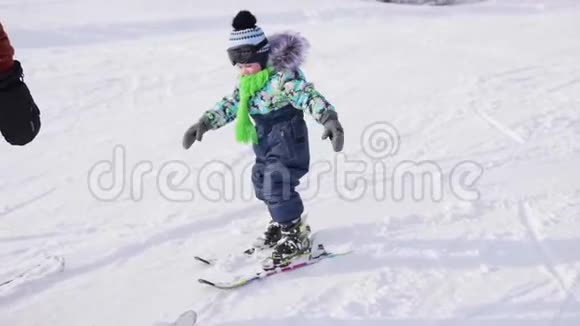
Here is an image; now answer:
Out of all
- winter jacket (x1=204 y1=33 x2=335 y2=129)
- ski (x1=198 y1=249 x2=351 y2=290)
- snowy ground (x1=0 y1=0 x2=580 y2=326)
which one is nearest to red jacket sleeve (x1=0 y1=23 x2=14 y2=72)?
winter jacket (x1=204 y1=33 x2=335 y2=129)

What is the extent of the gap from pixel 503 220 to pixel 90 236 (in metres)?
2.89

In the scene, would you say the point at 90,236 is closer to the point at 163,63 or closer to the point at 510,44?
the point at 163,63

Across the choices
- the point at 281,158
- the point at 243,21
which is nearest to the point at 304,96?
the point at 281,158

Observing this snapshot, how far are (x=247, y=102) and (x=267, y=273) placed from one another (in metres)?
1.04

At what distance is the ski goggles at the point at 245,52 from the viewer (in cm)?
329

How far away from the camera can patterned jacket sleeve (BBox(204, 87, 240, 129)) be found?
3.54 metres

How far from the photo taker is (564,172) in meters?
4.62

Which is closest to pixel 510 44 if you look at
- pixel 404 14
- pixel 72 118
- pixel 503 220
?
pixel 404 14

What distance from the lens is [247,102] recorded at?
3.42 m

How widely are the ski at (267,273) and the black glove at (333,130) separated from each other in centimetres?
87

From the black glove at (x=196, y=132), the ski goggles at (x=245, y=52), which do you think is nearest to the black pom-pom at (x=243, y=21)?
the ski goggles at (x=245, y=52)

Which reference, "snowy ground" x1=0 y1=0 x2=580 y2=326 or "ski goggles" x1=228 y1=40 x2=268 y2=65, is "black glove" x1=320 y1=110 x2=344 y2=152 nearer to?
"ski goggles" x1=228 y1=40 x2=268 y2=65

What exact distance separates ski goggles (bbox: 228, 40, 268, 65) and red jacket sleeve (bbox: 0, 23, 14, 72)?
1264mm

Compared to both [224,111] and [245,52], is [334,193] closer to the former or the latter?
[224,111]
